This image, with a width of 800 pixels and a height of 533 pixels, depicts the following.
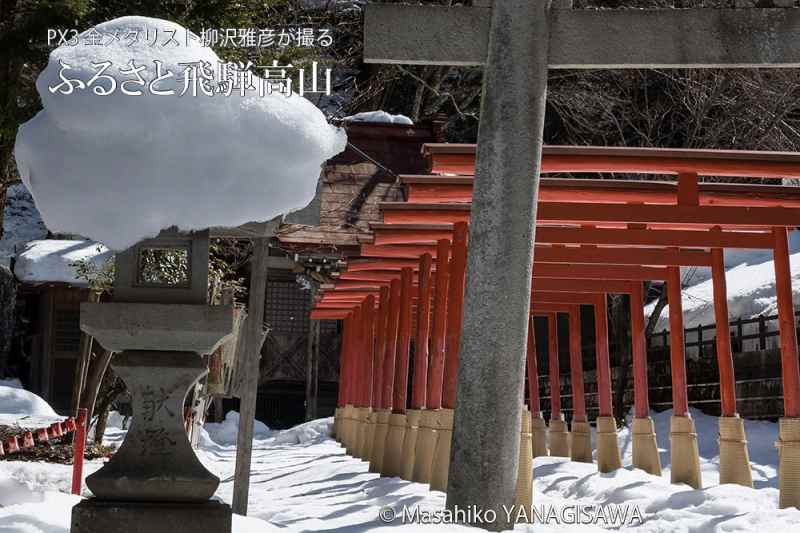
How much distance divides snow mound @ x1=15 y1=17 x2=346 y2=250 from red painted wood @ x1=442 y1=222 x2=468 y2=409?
5.27 m

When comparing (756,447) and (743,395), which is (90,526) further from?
(743,395)

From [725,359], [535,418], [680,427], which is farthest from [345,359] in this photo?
[725,359]

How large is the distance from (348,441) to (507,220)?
48.7 feet

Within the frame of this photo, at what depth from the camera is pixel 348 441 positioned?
69.2 feet

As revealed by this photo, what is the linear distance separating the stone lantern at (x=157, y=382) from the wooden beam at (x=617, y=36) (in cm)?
215

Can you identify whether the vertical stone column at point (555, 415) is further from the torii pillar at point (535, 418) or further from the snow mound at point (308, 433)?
the snow mound at point (308, 433)

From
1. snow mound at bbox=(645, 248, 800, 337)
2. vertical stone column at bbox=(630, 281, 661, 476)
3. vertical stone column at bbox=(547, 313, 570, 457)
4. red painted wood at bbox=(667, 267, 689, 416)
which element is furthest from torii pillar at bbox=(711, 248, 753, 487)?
snow mound at bbox=(645, 248, 800, 337)

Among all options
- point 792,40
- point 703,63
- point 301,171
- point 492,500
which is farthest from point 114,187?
point 792,40

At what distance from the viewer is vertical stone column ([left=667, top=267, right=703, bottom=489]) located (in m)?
11.1

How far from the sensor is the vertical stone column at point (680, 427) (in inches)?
437

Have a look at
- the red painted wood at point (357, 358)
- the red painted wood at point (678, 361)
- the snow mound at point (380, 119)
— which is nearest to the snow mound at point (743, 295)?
the red painted wood at point (357, 358)

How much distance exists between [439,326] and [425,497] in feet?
7.30

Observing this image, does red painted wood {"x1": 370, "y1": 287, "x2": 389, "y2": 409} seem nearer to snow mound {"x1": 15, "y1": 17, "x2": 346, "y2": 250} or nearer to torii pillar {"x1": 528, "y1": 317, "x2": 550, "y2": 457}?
torii pillar {"x1": 528, "y1": 317, "x2": 550, "y2": 457}

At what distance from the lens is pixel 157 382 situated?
5488 mm
